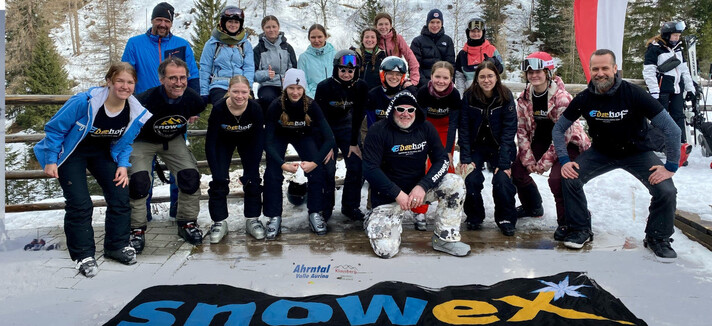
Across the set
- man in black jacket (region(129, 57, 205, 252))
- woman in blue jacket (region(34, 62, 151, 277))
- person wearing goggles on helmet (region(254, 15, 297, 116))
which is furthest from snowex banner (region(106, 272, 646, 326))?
person wearing goggles on helmet (region(254, 15, 297, 116))

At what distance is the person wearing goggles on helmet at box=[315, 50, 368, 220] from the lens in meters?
5.14

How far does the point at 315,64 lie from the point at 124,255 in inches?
119

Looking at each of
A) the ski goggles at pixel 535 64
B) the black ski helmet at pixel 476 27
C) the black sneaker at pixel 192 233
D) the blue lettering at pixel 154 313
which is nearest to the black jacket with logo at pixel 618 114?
the ski goggles at pixel 535 64

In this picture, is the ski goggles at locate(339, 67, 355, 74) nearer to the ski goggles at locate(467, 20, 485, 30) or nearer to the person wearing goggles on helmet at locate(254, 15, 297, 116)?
the person wearing goggles on helmet at locate(254, 15, 297, 116)

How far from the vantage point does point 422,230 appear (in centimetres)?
520

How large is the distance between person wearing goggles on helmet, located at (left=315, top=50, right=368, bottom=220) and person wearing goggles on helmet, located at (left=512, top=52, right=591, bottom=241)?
1.73 metres

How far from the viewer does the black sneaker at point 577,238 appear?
15.0ft

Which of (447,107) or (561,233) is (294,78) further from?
(561,233)

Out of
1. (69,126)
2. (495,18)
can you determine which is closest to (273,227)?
(69,126)

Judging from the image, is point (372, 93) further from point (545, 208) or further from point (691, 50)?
point (691, 50)

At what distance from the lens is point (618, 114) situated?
14.7 feet

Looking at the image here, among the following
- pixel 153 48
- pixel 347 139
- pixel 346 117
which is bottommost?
pixel 347 139

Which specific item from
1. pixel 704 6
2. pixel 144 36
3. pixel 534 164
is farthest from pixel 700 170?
pixel 704 6

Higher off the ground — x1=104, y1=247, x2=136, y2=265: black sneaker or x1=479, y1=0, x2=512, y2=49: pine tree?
x1=479, y1=0, x2=512, y2=49: pine tree
